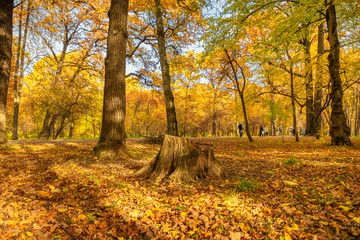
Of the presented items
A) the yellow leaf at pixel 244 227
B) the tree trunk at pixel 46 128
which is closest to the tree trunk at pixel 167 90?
the yellow leaf at pixel 244 227

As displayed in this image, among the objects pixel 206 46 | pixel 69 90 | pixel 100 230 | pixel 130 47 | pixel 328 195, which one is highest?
pixel 130 47

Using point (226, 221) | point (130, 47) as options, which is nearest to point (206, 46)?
point (130, 47)

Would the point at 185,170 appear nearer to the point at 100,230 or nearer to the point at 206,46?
the point at 100,230

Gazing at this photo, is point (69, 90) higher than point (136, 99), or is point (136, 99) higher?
point (136, 99)

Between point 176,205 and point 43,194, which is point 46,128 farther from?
point 176,205

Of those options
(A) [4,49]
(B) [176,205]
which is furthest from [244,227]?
(A) [4,49]

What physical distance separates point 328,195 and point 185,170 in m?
2.54

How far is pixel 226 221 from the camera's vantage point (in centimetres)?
252

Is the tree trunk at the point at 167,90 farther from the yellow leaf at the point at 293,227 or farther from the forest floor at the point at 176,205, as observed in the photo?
the yellow leaf at the point at 293,227

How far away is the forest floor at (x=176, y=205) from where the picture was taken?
228 cm

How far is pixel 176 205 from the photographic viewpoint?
2971 millimetres

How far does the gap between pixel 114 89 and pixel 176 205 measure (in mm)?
4321

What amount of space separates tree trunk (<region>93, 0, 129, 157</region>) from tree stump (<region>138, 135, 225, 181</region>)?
2062 millimetres

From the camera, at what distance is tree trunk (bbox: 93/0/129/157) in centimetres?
589
